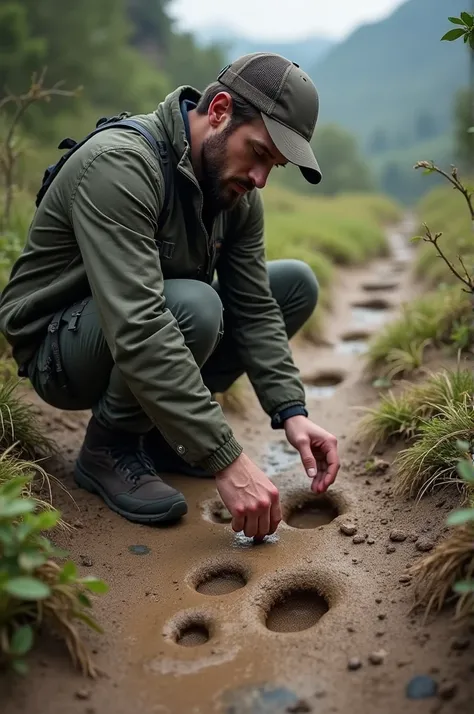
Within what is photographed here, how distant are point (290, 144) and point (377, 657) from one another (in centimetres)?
145

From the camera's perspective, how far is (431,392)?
276 cm

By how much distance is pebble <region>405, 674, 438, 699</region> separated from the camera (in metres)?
1.42

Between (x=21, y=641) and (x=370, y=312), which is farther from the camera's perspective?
(x=370, y=312)

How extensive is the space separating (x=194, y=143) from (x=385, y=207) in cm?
1654

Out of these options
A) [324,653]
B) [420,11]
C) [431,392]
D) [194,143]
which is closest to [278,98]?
[194,143]

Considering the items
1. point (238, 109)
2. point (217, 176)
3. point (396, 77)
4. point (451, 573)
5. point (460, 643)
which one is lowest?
point (460, 643)

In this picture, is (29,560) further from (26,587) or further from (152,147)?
(152,147)

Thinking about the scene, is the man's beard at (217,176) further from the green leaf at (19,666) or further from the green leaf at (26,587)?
the green leaf at (19,666)

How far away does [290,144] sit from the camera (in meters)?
2.00

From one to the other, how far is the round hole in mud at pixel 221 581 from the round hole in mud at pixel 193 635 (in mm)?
164

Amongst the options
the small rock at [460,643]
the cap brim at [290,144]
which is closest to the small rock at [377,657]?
the small rock at [460,643]

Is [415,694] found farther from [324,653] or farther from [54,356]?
[54,356]

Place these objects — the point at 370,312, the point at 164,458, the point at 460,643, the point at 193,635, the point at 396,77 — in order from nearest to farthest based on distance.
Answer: the point at 460,643 → the point at 193,635 → the point at 164,458 → the point at 370,312 → the point at 396,77

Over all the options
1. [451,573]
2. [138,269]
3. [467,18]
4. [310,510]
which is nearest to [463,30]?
[467,18]
